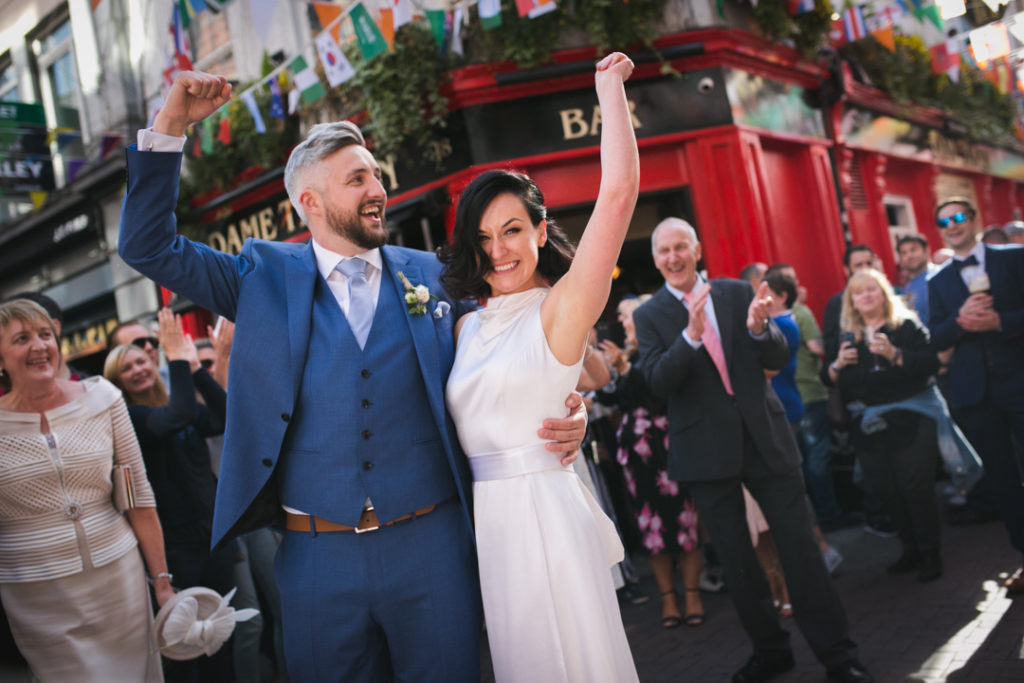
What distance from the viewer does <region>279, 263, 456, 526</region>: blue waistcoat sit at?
2.27 meters

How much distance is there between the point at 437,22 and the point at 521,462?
627 centimetres

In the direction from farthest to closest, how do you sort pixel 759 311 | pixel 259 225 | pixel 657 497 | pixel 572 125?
pixel 259 225
pixel 572 125
pixel 657 497
pixel 759 311

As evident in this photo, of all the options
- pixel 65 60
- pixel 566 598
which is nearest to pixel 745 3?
pixel 566 598

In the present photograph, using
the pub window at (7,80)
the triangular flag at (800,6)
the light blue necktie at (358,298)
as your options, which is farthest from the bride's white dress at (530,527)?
the pub window at (7,80)

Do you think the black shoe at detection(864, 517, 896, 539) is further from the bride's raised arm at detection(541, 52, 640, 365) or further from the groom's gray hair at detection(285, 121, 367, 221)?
the groom's gray hair at detection(285, 121, 367, 221)

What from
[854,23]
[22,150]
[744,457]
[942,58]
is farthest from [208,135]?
[942,58]

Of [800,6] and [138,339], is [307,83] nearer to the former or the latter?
[138,339]

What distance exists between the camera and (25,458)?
3.20m

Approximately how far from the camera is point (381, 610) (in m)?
2.24

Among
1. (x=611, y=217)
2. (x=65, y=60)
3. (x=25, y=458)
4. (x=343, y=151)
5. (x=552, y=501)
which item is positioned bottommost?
(x=552, y=501)

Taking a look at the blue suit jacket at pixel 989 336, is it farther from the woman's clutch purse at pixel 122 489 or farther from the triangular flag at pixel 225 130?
the triangular flag at pixel 225 130

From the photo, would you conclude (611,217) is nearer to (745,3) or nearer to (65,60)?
(745,3)

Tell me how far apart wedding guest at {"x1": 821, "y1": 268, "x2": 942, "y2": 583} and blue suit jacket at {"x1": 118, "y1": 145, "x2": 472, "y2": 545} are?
12.3 ft

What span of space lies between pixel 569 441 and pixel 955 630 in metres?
2.98
